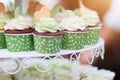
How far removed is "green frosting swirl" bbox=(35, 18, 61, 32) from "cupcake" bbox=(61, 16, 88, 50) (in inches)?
3.3

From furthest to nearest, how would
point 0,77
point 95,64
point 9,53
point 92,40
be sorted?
1. point 95,64
2. point 0,77
3. point 92,40
4. point 9,53

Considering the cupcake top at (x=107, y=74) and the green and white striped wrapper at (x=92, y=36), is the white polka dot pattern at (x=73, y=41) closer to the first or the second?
the green and white striped wrapper at (x=92, y=36)

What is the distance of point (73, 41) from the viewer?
4.07ft

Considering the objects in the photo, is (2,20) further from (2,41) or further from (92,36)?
(92,36)

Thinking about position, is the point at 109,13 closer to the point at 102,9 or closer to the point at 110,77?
the point at 102,9

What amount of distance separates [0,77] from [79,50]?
2.03 feet

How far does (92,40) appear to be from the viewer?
135 centimetres

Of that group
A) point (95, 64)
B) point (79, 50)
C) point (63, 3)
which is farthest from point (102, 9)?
point (79, 50)

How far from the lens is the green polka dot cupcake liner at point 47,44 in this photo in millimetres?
1135

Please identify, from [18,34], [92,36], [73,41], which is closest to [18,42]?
[18,34]

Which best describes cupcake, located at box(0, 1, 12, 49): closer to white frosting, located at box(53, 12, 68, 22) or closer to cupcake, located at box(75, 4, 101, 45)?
→ white frosting, located at box(53, 12, 68, 22)

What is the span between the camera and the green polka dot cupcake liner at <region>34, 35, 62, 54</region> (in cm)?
113

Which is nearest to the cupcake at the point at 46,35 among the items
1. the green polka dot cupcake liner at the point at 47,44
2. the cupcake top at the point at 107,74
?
the green polka dot cupcake liner at the point at 47,44

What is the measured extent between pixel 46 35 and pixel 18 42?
0.48ft
